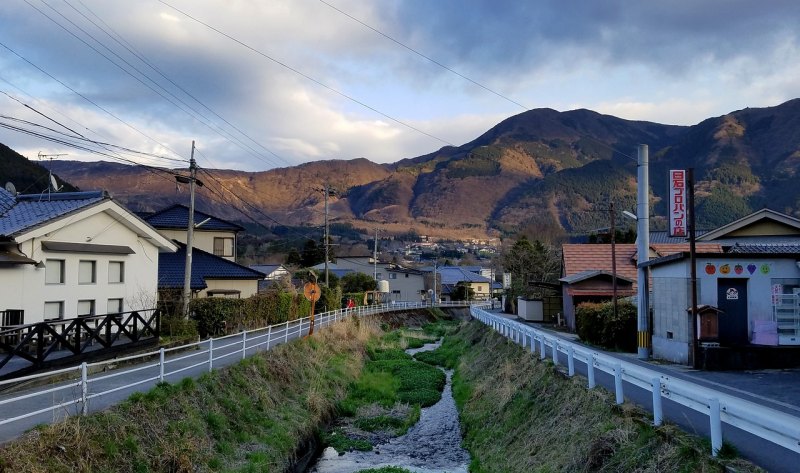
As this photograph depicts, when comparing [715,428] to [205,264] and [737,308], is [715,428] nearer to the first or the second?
[737,308]

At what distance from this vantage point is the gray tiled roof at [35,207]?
17953mm

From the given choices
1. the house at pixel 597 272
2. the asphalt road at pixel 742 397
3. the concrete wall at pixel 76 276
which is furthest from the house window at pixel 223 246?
the asphalt road at pixel 742 397

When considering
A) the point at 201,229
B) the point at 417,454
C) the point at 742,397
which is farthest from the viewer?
the point at 201,229

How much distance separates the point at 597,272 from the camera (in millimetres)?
32531

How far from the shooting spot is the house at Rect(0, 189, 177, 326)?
17.4 m

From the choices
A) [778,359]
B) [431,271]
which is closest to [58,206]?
[778,359]

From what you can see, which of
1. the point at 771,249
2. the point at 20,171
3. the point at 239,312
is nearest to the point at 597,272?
the point at 771,249

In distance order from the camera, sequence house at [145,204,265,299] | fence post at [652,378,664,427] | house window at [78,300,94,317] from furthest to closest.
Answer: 1. house at [145,204,265,299]
2. house window at [78,300,94,317]
3. fence post at [652,378,664,427]

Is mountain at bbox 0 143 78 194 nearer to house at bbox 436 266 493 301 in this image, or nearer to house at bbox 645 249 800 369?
house at bbox 436 266 493 301

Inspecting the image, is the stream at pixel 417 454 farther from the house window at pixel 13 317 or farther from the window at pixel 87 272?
the window at pixel 87 272

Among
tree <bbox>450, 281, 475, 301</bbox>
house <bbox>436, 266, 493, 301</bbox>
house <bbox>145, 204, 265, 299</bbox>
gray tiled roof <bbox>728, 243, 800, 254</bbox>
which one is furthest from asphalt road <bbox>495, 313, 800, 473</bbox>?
house <bbox>436, 266, 493, 301</bbox>

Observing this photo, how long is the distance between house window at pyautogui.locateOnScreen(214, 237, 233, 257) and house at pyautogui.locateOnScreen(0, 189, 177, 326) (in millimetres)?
16774

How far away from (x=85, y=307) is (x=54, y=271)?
1.93 meters

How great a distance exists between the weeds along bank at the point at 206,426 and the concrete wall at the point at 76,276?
22.6 ft
